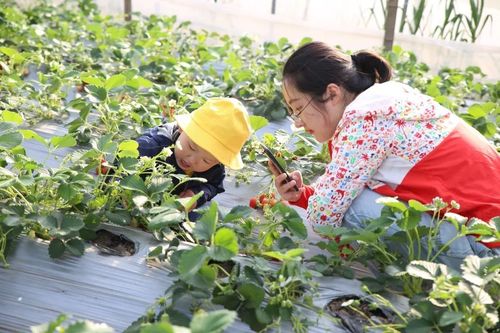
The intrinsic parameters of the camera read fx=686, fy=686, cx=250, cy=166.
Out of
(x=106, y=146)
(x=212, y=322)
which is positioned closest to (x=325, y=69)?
(x=106, y=146)

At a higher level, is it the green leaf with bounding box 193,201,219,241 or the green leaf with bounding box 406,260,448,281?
the green leaf with bounding box 193,201,219,241

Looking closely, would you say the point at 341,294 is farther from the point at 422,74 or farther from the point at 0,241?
the point at 422,74

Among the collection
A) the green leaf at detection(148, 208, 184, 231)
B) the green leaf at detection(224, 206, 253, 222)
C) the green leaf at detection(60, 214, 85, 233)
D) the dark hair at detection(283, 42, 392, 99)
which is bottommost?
the green leaf at detection(60, 214, 85, 233)

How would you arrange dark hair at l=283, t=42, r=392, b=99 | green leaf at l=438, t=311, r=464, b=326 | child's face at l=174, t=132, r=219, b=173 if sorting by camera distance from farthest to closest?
child's face at l=174, t=132, r=219, b=173 → dark hair at l=283, t=42, r=392, b=99 → green leaf at l=438, t=311, r=464, b=326

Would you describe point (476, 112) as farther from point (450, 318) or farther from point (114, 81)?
point (450, 318)

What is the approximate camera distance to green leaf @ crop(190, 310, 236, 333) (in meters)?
0.98

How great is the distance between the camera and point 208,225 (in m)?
1.31

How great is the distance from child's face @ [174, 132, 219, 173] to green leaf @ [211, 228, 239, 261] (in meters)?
0.57

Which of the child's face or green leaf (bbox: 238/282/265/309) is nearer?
green leaf (bbox: 238/282/265/309)

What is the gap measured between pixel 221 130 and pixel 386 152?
0.43 meters

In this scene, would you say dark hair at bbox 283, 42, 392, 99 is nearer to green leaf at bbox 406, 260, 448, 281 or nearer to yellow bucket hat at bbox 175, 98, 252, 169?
yellow bucket hat at bbox 175, 98, 252, 169

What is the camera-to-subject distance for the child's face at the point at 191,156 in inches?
72.4

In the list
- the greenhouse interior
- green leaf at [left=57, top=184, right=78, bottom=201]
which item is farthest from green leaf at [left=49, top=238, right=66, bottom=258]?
green leaf at [left=57, top=184, right=78, bottom=201]

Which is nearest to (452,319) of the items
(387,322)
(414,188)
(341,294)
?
(387,322)
